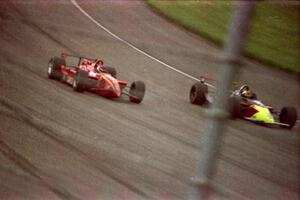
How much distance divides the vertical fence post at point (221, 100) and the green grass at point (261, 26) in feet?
30.3

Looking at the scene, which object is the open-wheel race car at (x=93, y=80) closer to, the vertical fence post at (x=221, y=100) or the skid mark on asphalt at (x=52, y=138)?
the skid mark on asphalt at (x=52, y=138)

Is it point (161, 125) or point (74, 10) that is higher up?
point (74, 10)

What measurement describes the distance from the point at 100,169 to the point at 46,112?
1589mm

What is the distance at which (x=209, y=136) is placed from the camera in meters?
1.19

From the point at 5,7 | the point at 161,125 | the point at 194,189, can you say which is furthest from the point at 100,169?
the point at 5,7

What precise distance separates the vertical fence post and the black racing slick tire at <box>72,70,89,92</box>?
555 cm

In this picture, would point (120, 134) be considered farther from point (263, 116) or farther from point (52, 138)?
point (263, 116)

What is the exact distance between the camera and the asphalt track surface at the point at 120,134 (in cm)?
349

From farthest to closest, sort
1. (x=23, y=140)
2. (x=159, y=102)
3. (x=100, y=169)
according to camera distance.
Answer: (x=159, y=102)
(x=23, y=140)
(x=100, y=169)

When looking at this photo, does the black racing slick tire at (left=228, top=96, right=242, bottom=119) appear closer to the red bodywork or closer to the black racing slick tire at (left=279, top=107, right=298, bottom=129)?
the black racing slick tire at (left=279, top=107, right=298, bottom=129)

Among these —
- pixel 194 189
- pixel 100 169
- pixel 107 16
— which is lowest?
pixel 100 169

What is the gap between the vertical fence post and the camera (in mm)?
1147

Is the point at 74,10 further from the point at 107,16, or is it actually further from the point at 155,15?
the point at 155,15

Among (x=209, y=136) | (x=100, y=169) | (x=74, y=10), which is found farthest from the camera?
(x=74, y=10)
